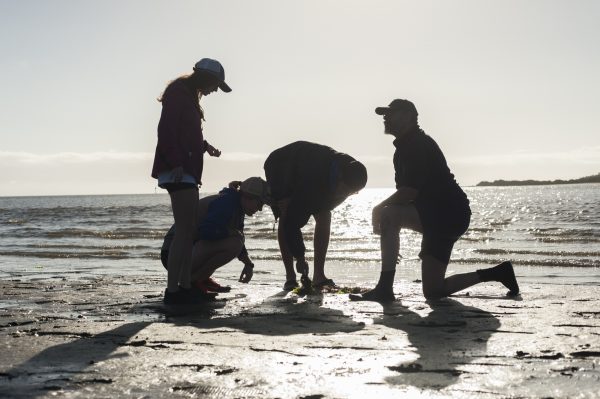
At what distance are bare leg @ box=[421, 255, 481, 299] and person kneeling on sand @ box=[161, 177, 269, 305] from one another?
5.38 ft

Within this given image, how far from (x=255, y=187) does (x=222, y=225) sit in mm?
489

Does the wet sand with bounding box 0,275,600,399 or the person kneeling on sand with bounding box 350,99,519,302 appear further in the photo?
the person kneeling on sand with bounding box 350,99,519,302

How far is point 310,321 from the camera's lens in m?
5.09

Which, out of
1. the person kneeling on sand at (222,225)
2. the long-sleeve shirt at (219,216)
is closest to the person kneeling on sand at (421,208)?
the person kneeling on sand at (222,225)

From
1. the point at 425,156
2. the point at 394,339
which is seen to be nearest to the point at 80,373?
the point at 394,339

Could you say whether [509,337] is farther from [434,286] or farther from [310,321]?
[434,286]

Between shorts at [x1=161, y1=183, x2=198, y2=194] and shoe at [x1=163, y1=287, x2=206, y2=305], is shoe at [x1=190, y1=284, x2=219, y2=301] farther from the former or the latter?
shorts at [x1=161, y1=183, x2=198, y2=194]

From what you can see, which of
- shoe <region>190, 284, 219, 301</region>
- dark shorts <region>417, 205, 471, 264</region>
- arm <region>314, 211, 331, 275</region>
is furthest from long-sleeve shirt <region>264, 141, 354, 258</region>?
dark shorts <region>417, 205, 471, 264</region>

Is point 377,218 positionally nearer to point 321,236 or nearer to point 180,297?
point 321,236

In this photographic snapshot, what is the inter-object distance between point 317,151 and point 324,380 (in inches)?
158

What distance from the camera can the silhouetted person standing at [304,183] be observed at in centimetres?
679

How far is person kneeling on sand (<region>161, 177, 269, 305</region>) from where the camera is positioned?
6266mm

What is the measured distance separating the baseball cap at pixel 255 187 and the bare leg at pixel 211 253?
534 millimetres

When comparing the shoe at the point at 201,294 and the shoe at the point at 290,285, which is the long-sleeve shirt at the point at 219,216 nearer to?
the shoe at the point at 201,294
